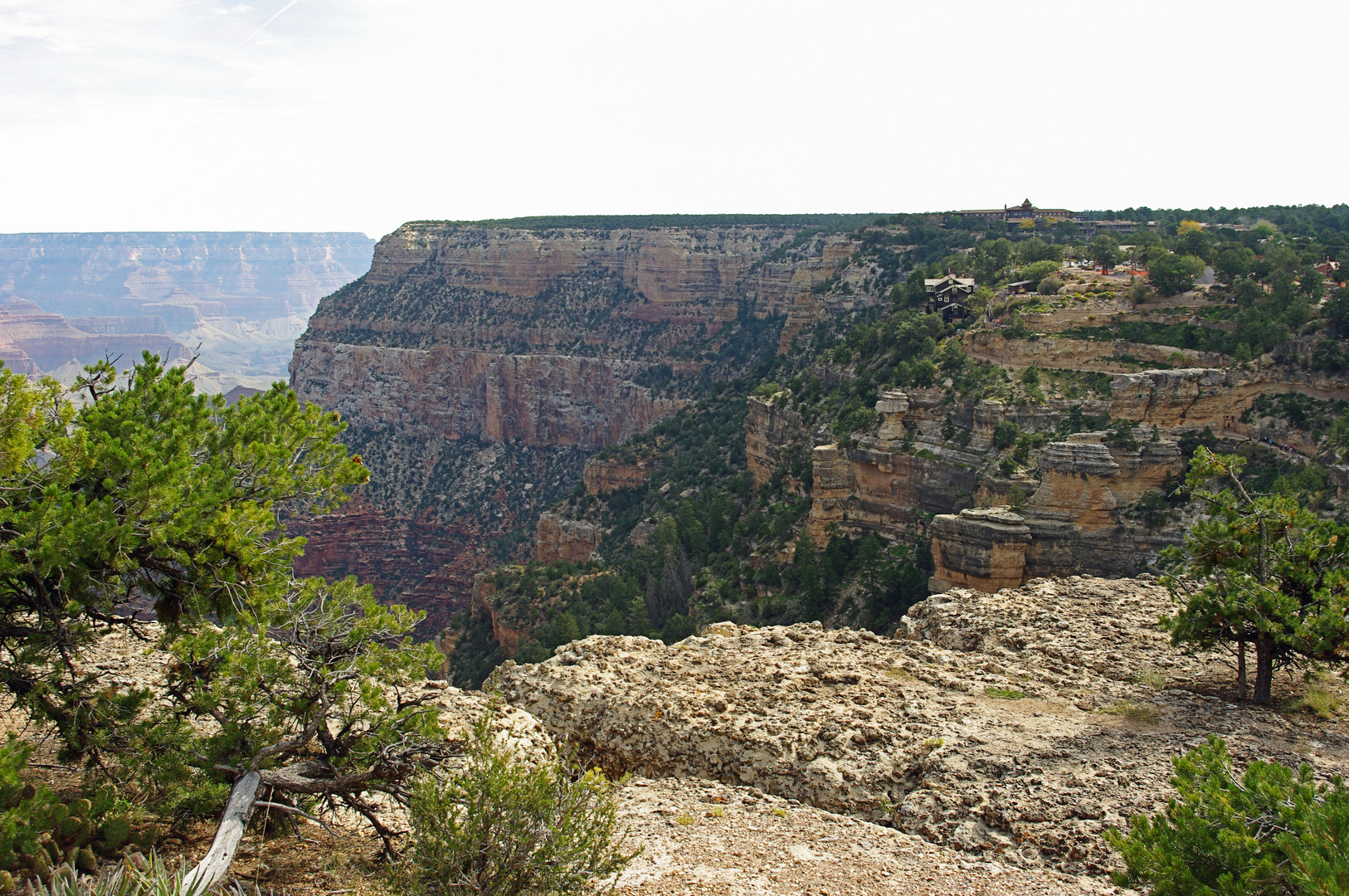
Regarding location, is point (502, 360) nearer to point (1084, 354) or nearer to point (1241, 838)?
point (1084, 354)

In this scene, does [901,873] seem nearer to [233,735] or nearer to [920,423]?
[233,735]

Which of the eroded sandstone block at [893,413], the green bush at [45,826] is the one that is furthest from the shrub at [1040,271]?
the green bush at [45,826]

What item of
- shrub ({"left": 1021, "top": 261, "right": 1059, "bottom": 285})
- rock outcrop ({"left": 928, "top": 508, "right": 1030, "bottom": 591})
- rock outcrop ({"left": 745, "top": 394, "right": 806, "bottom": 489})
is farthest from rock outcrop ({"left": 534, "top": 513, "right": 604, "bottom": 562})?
rock outcrop ({"left": 928, "top": 508, "right": 1030, "bottom": 591})

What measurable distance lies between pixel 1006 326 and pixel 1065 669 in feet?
71.2

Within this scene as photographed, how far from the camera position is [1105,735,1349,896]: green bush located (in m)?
7.70

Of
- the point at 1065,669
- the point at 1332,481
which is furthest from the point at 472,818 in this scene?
the point at 1332,481

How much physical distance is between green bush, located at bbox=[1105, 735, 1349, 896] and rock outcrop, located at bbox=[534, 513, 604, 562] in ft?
164

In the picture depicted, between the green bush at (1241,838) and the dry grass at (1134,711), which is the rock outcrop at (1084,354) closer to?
the dry grass at (1134,711)

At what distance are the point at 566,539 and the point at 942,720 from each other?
1819 inches

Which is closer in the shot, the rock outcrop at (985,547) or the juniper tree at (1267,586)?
the juniper tree at (1267,586)

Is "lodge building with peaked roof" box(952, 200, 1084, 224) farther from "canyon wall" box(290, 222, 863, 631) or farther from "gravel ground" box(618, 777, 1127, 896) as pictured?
"gravel ground" box(618, 777, 1127, 896)

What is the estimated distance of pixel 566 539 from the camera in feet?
198

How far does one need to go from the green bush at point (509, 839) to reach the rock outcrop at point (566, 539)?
157ft

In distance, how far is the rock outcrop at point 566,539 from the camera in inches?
2338
